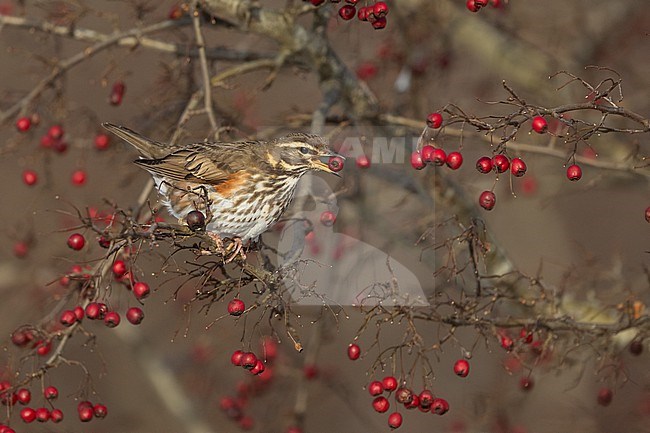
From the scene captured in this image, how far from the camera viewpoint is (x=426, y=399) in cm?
427

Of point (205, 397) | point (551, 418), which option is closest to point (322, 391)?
point (205, 397)

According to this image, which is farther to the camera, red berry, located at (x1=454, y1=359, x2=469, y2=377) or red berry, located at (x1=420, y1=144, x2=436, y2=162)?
red berry, located at (x1=454, y1=359, x2=469, y2=377)

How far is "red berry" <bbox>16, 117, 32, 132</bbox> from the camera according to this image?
5.45 metres

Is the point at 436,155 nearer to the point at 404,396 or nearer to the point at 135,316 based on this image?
the point at 404,396

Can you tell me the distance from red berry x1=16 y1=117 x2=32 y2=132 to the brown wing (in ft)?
3.06

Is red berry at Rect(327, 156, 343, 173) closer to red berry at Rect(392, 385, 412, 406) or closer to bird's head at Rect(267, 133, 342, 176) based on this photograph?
bird's head at Rect(267, 133, 342, 176)

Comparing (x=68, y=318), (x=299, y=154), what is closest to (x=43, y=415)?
(x=68, y=318)

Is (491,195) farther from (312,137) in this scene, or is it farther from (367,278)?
(367,278)

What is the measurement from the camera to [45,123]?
21.3 ft

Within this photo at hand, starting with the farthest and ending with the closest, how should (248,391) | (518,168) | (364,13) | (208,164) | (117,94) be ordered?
(248,391) < (117,94) < (208,164) < (364,13) < (518,168)

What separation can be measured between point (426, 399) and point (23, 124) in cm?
302

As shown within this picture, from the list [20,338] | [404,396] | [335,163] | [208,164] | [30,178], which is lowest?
[20,338]

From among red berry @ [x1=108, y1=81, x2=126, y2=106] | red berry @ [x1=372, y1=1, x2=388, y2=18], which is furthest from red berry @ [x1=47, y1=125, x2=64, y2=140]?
red berry @ [x1=372, y1=1, x2=388, y2=18]

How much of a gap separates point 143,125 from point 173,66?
530 mm
